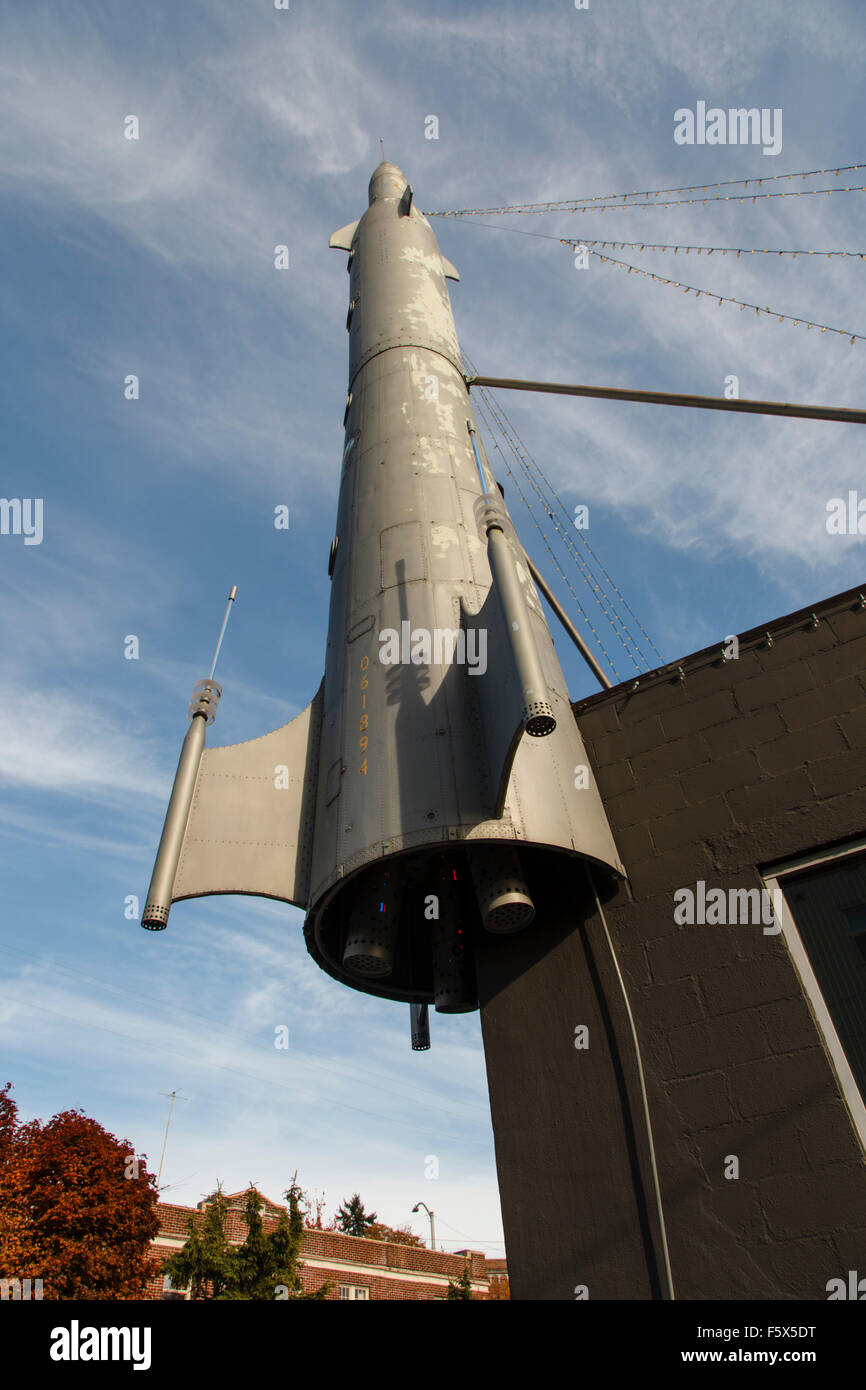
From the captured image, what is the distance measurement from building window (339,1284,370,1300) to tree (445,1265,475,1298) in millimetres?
3650

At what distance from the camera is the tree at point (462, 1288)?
110 feet

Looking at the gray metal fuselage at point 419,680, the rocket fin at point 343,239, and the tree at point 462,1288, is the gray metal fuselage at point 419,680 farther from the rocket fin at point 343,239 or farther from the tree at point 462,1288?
the tree at point 462,1288

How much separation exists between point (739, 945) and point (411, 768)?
3.16m

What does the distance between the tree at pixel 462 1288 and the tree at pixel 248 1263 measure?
42.3 feet

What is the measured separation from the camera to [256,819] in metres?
9.20

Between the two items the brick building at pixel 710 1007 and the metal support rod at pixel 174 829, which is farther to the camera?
the metal support rod at pixel 174 829

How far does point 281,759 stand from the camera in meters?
9.77

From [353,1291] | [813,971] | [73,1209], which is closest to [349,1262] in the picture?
[353,1291]

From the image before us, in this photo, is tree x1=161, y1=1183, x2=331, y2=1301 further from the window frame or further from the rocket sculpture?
the window frame

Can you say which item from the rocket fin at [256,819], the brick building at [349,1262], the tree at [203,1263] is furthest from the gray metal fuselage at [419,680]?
the brick building at [349,1262]
